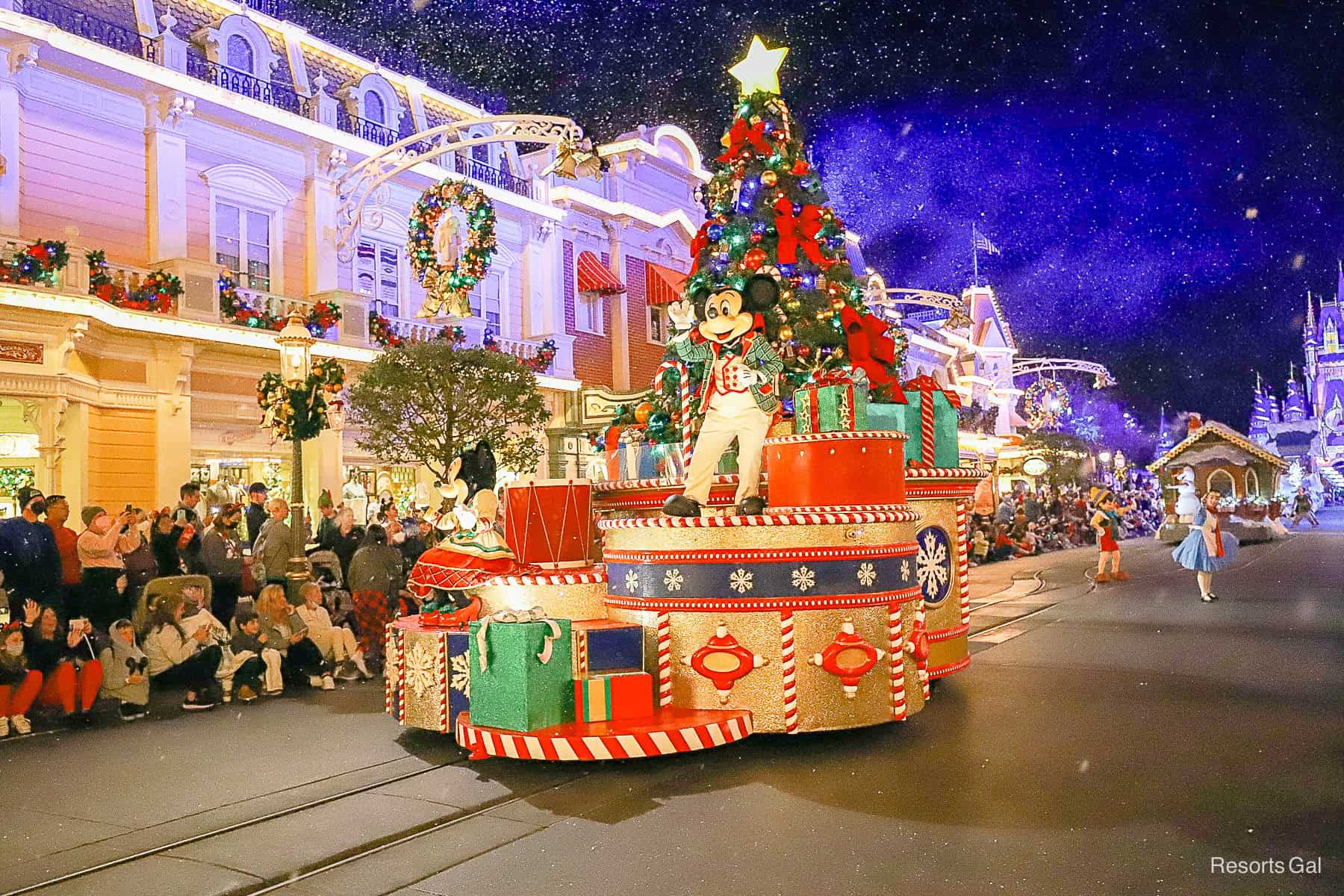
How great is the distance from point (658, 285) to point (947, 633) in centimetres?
1935

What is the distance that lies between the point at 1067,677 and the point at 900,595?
8.51 ft

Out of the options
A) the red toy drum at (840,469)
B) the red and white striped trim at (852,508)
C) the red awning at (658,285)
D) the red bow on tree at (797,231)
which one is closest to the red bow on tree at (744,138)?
the red bow on tree at (797,231)

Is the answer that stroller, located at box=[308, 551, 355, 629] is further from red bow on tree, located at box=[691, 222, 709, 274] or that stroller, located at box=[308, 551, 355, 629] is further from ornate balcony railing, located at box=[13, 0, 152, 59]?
ornate balcony railing, located at box=[13, 0, 152, 59]

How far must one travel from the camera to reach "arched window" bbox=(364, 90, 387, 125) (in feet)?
66.3

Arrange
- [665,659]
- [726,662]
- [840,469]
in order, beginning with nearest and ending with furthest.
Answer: [726,662] → [665,659] → [840,469]

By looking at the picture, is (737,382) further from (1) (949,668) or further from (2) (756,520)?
(1) (949,668)

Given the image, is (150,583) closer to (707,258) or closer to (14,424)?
(707,258)

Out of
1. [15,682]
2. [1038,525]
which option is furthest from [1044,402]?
[15,682]

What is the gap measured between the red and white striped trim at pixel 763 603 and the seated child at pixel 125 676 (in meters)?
4.00

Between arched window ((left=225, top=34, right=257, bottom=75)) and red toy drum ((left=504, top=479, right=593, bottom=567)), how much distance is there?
12.9m

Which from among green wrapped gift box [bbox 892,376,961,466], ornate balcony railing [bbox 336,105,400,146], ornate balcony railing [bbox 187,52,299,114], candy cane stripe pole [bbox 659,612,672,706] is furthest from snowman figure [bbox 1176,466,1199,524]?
candy cane stripe pole [bbox 659,612,672,706]

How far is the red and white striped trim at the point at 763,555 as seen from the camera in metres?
6.71

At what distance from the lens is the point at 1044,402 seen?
43250 millimetres

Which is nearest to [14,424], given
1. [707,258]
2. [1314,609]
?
[707,258]
